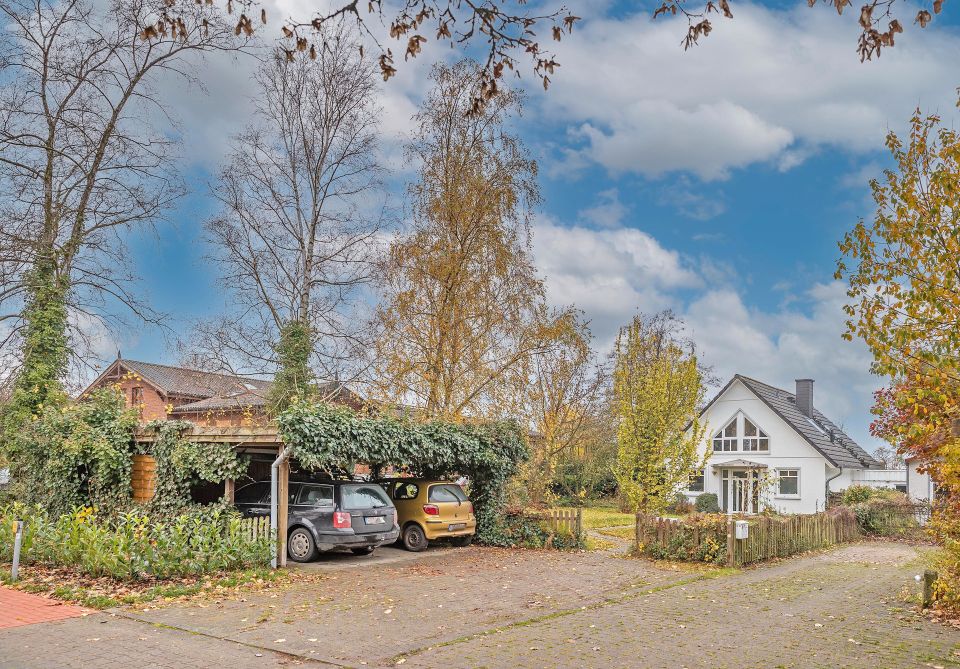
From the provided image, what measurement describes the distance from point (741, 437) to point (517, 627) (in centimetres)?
3333

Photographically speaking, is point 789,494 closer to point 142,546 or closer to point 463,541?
point 463,541

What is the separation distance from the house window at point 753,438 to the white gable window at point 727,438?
53cm

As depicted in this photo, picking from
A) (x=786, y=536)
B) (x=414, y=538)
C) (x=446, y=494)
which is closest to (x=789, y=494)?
(x=786, y=536)

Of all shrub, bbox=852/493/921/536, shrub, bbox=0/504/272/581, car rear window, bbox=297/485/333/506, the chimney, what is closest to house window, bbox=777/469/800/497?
the chimney

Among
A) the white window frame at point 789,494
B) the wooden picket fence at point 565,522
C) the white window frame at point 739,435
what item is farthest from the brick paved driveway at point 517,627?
the white window frame at point 739,435

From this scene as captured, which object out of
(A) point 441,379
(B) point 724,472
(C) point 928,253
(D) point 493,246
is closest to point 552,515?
(A) point 441,379

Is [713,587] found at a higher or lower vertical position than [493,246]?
lower

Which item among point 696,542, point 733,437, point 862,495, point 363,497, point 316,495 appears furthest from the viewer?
point 733,437

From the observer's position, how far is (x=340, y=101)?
22.9 metres

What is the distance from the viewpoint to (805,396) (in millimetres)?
44500

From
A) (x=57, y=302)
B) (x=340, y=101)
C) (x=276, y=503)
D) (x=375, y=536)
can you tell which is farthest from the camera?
(x=340, y=101)

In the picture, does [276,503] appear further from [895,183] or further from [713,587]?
[895,183]

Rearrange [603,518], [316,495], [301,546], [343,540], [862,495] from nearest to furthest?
[343,540]
[301,546]
[316,495]
[862,495]
[603,518]

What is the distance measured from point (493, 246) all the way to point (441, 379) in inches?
155
